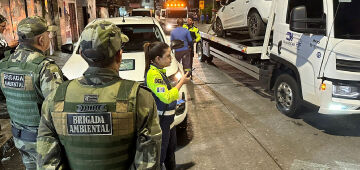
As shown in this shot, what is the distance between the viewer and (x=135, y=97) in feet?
4.97

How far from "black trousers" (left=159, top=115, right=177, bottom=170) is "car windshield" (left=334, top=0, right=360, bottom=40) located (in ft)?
9.53

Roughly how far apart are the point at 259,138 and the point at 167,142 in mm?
2203

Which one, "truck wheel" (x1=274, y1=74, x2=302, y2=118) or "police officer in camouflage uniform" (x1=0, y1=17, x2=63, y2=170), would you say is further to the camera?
"truck wheel" (x1=274, y1=74, x2=302, y2=118)

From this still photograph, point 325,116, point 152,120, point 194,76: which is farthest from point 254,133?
point 194,76

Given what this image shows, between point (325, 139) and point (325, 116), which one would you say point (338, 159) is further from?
point (325, 116)

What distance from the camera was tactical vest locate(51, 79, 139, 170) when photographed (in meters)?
1.48

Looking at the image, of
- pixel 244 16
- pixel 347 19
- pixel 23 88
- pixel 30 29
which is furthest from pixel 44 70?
pixel 244 16

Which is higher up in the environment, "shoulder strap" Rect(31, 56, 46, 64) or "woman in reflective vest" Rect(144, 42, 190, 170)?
"shoulder strap" Rect(31, 56, 46, 64)

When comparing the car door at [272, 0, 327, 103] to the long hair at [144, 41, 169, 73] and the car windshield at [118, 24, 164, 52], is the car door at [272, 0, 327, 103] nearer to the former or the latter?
the car windshield at [118, 24, 164, 52]

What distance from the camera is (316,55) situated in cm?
464

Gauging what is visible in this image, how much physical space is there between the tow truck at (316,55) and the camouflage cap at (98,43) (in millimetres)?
3630

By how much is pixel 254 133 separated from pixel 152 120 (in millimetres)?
3730

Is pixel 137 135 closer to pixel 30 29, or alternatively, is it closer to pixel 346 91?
pixel 30 29

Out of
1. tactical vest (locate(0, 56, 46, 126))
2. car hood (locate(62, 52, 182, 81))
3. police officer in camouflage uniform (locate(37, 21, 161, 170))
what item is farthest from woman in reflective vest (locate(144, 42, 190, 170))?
police officer in camouflage uniform (locate(37, 21, 161, 170))
